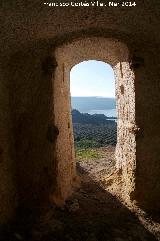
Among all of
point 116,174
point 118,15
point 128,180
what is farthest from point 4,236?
point 118,15

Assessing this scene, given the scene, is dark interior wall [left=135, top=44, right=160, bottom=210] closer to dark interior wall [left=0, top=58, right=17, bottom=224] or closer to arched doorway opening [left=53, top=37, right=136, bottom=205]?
arched doorway opening [left=53, top=37, right=136, bottom=205]

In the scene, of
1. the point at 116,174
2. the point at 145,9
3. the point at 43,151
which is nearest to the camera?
the point at 145,9

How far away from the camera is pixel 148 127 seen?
507cm

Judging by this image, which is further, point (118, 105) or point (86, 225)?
point (118, 105)

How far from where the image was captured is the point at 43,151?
5.09 m

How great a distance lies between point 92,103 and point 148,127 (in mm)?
32094

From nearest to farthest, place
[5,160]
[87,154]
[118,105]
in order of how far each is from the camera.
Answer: [5,160] < [118,105] < [87,154]

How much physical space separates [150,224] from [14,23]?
353cm

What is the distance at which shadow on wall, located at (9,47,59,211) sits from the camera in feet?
16.6

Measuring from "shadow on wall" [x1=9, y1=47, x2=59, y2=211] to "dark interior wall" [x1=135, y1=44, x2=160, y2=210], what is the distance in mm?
1400

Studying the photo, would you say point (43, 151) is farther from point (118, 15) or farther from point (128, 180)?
point (118, 15)

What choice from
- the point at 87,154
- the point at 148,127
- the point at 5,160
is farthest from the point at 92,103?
the point at 5,160

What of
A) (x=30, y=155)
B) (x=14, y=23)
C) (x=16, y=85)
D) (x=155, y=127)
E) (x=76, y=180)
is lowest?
(x=76, y=180)

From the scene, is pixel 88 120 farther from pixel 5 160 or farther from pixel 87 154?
pixel 5 160
